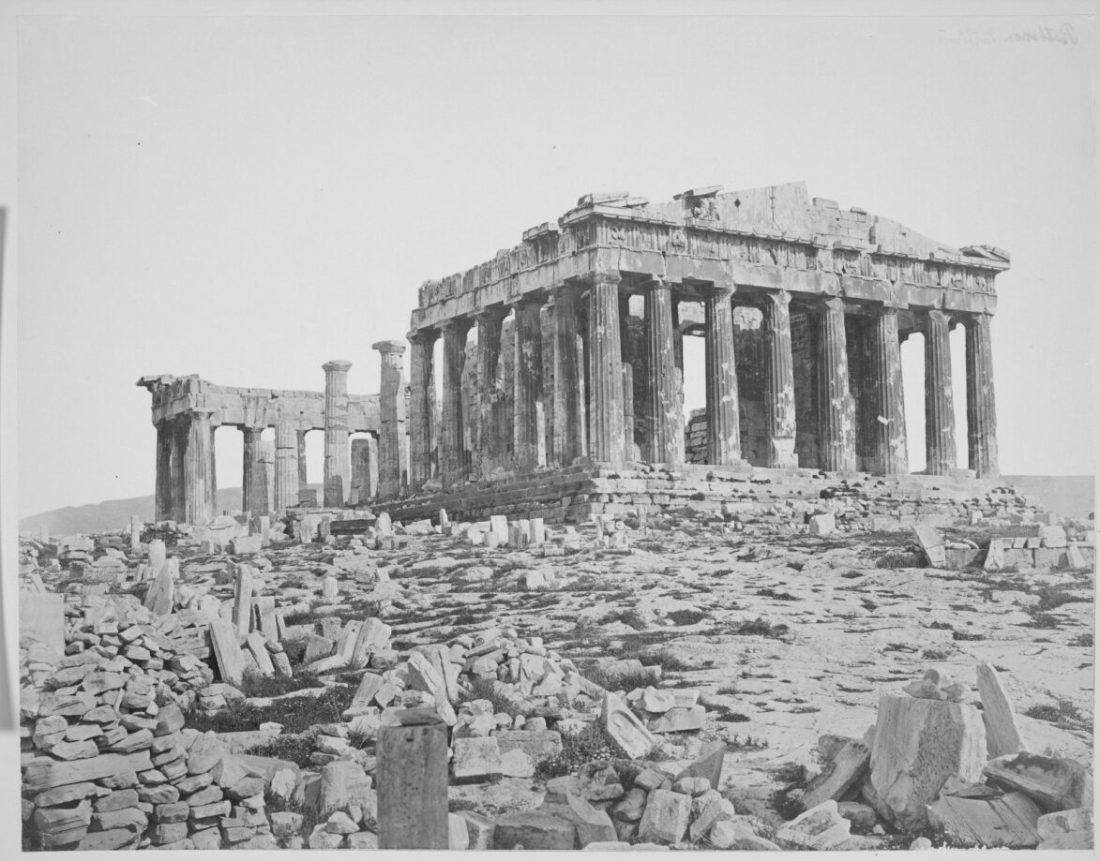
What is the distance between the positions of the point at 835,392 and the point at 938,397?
326 centimetres

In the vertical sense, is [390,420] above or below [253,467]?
above

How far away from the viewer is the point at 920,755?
Answer: 44.5 feet

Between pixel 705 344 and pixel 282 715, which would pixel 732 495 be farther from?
pixel 282 715

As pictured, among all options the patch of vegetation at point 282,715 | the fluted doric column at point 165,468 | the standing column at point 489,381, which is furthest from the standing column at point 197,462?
the patch of vegetation at point 282,715

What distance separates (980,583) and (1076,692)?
3.42m

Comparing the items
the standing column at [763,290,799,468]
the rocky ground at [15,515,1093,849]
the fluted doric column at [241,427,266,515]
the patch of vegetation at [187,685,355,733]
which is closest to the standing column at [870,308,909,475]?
the standing column at [763,290,799,468]

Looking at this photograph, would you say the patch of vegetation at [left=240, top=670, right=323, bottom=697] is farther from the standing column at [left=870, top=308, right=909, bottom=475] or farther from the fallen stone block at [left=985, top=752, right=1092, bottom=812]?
the standing column at [left=870, top=308, right=909, bottom=475]

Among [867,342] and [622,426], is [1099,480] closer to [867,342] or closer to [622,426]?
[622,426]

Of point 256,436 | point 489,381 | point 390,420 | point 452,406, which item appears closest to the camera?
point 489,381

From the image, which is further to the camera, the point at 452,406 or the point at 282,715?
the point at 452,406

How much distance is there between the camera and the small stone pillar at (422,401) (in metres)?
37.7

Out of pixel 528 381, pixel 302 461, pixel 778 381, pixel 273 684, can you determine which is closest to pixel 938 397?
pixel 778 381

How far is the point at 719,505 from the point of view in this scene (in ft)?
95.5

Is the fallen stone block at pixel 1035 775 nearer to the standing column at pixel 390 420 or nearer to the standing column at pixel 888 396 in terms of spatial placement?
the standing column at pixel 888 396
